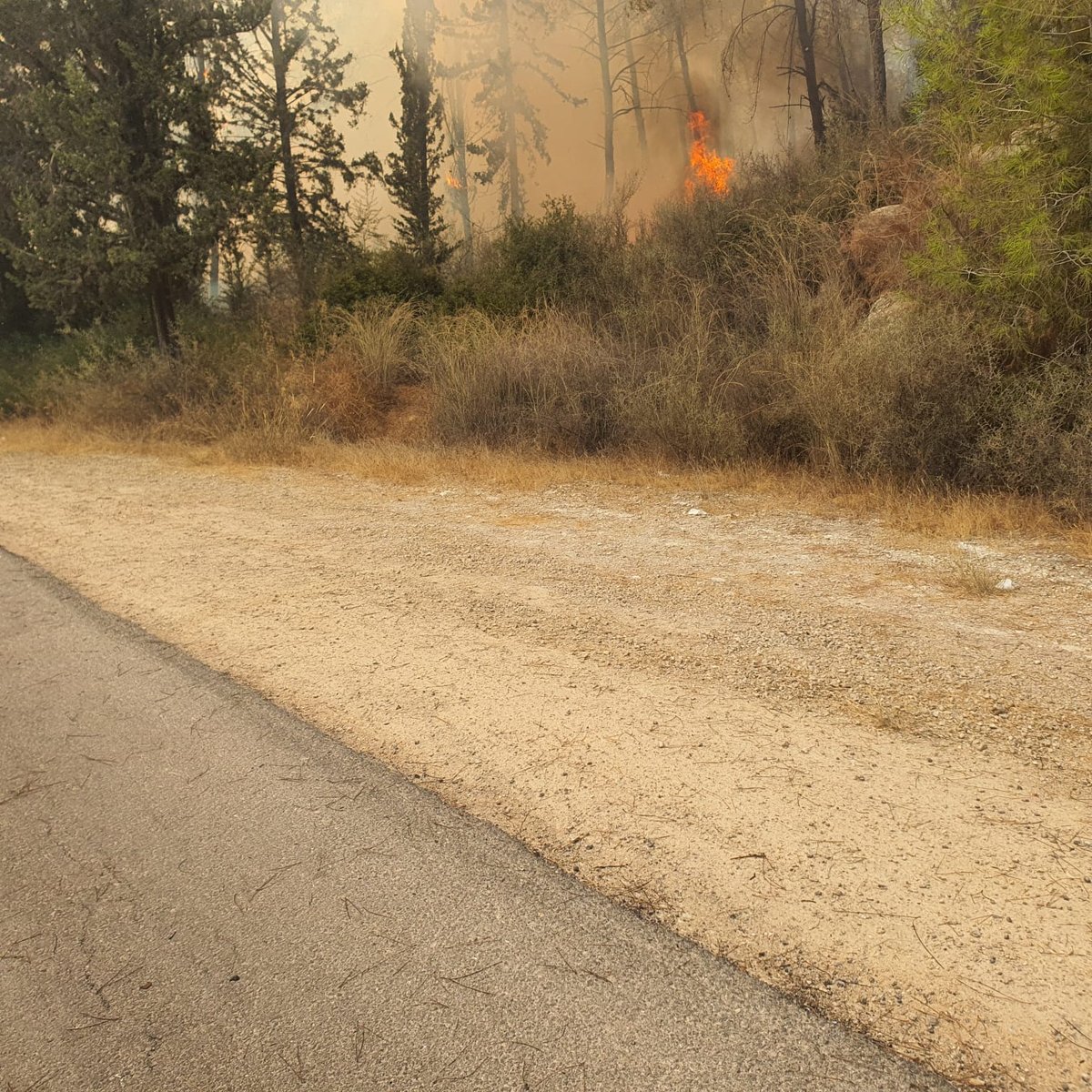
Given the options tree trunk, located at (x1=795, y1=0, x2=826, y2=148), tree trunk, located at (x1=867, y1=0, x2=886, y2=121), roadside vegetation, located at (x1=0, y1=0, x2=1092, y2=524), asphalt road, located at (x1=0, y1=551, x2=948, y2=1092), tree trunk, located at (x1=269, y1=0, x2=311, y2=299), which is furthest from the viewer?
tree trunk, located at (x1=269, y1=0, x2=311, y2=299)

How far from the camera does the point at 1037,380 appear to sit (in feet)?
26.0

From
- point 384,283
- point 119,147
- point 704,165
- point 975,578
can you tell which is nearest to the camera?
point 975,578

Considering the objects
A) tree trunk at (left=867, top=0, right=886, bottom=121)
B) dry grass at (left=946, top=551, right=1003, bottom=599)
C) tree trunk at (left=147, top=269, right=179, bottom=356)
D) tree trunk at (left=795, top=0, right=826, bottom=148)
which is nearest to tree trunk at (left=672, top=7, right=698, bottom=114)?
tree trunk at (left=795, top=0, right=826, bottom=148)

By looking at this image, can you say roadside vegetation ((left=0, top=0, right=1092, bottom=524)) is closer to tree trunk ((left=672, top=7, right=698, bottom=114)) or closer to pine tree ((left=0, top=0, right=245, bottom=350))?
pine tree ((left=0, top=0, right=245, bottom=350))

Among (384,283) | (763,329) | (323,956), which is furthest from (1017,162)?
(384,283)

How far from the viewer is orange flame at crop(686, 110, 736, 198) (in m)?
17.4

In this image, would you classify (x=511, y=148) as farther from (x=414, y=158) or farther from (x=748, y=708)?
(x=748, y=708)

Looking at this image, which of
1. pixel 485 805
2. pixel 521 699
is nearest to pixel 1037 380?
pixel 521 699

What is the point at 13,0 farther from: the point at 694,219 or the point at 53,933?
the point at 53,933

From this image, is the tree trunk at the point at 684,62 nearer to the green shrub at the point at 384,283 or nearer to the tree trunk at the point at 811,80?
the tree trunk at the point at 811,80

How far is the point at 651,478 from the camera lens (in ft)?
30.2

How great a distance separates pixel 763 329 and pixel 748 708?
885 centimetres

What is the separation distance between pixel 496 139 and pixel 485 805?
42270mm

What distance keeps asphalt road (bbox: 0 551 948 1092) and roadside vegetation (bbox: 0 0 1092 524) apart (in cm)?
564
